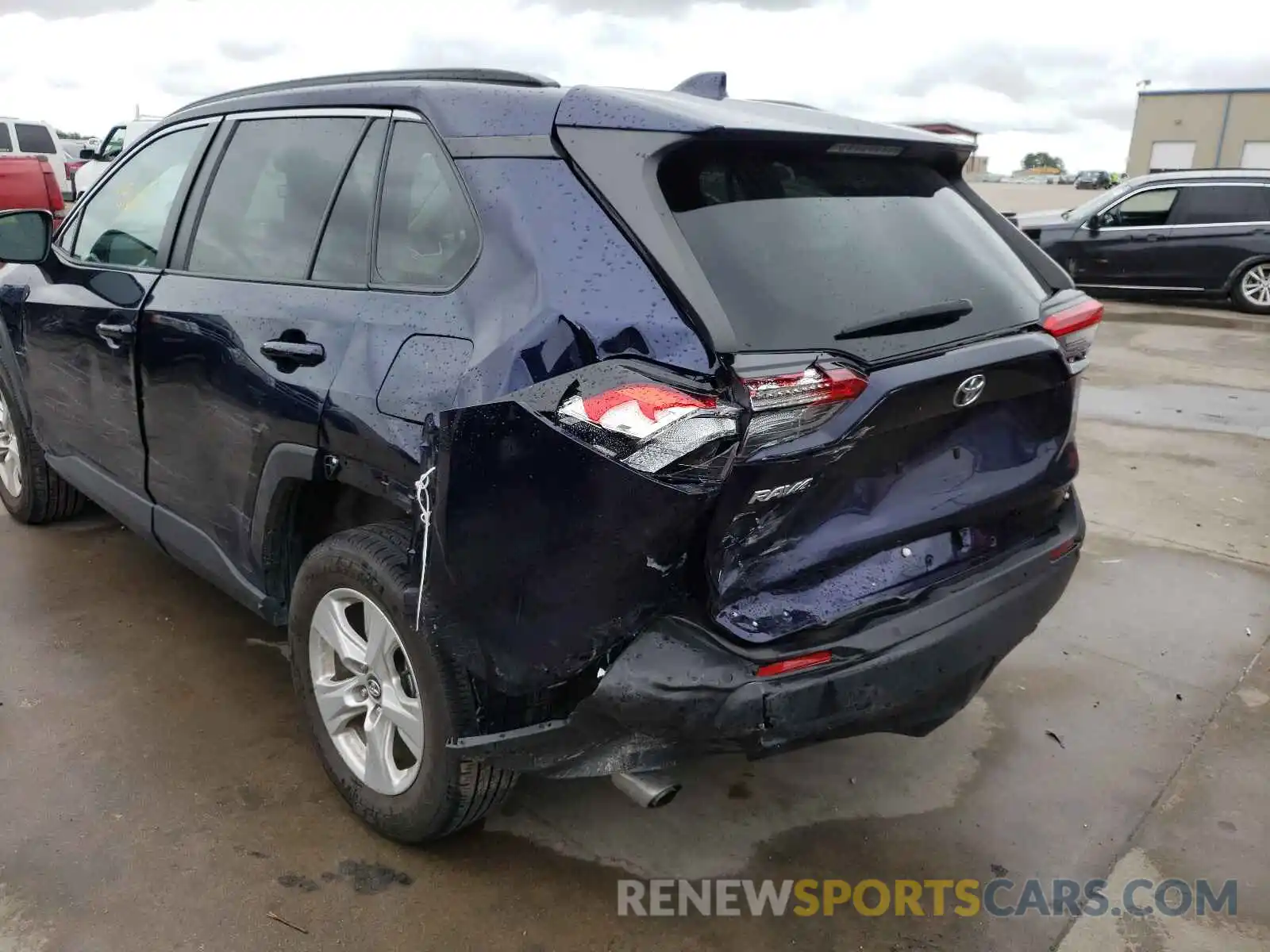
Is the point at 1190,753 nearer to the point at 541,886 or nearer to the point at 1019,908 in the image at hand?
the point at 1019,908

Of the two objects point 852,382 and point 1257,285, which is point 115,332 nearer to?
point 852,382

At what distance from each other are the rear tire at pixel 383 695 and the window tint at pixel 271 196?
0.84 metres

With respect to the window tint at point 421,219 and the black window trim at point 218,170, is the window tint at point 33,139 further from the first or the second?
the window tint at point 421,219

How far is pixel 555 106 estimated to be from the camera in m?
2.17

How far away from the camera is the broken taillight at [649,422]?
188cm

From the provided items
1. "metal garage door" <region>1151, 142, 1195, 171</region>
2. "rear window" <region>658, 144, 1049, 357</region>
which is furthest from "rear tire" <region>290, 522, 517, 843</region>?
"metal garage door" <region>1151, 142, 1195, 171</region>

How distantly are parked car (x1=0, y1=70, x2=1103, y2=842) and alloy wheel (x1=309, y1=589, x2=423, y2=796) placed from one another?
0.01m

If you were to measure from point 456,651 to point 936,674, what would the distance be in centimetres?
104

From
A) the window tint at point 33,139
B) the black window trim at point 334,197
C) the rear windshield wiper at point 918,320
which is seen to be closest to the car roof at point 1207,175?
the rear windshield wiper at point 918,320

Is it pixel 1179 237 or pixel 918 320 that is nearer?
pixel 918 320

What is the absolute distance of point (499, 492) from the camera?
1.93 m

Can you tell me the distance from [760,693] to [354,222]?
158cm

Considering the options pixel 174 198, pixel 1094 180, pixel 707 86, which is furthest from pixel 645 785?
pixel 1094 180

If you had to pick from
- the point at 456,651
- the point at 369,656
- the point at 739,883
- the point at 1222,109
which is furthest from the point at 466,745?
the point at 1222,109
